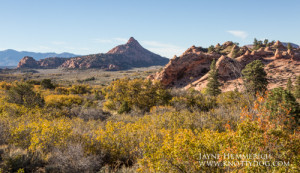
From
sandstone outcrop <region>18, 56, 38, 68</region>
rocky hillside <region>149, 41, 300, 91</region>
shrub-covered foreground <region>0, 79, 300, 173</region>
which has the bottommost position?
shrub-covered foreground <region>0, 79, 300, 173</region>

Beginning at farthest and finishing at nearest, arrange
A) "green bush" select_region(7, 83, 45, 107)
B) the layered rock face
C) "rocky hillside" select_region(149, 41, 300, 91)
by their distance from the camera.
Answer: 1. the layered rock face
2. "rocky hillside" select_region(149, 41, 300, 91)
3. "green bush" select_region(7, 83, 45, 107)

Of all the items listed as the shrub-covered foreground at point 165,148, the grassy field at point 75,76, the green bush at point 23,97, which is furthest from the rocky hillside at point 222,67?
the shrub-covered foreground at point 165,148

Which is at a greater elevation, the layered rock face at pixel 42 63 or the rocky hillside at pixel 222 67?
the layered rock face at pixel 42 63

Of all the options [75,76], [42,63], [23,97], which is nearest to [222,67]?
[23,97]

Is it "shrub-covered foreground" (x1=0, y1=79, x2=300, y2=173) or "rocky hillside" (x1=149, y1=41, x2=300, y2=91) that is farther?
"rocky hillside" (x1=149, y1=41, x2=300, y2=91)

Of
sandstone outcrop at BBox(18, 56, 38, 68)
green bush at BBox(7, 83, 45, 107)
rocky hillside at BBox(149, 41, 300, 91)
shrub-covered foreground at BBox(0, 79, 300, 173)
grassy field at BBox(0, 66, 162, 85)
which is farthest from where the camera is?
sandstone outcrop at BBox(18, 56, 38, 68)

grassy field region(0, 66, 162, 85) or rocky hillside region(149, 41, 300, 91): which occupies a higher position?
rocky hillside region(149, 41, 300, 91)

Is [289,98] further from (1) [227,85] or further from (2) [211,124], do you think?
(1) [227,85]

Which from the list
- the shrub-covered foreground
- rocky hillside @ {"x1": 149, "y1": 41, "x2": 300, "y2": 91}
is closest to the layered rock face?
rocky hillside @ {"x1": 149, "y1": 41, "x2": 300, "y2": 91}

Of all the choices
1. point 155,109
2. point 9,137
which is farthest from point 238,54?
point 9,137

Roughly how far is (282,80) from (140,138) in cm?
3704

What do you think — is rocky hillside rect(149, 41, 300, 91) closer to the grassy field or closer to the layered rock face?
the grassy field

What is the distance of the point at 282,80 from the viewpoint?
31.7 metres

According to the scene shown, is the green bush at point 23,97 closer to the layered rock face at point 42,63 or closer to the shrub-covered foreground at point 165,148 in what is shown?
the shrub-covered foreground at point 165,148
